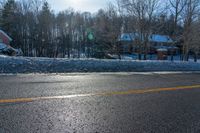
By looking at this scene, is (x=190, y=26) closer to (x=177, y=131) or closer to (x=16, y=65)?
(x=16, y=65)

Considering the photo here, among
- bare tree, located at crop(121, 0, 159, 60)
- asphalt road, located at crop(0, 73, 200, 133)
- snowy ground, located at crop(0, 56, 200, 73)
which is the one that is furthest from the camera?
bare tree, located at crop(121, 0, 159, 60)

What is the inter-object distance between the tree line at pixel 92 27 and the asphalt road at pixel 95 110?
79.3ft

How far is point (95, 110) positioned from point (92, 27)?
62.7m

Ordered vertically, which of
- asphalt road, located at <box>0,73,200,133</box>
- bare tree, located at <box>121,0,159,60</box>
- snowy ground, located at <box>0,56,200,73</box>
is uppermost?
bare tree, located at <box>121,0,159,60</box>

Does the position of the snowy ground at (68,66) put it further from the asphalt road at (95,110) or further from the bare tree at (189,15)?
the bare tree at (189,15)

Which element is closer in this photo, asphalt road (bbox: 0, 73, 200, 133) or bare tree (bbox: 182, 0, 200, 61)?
asphalt road (bbox: 0, 73, 200, 133)

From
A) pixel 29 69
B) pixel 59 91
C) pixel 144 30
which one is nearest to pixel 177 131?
pixel 59 91

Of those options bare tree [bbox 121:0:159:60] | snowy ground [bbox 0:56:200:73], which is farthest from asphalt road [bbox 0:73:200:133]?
bare tree [bbox 121:0:159:60]

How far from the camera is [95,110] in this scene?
213 inches

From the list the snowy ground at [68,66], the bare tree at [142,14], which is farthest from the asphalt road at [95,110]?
the bare tree at [142,14]

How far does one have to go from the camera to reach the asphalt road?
14.4 ft

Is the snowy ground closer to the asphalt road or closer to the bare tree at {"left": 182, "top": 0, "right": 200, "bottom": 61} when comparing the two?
the asphalt road

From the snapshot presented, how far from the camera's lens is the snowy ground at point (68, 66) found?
12.2 metres

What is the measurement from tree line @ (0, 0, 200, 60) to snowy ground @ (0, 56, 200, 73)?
1504 centimetres
